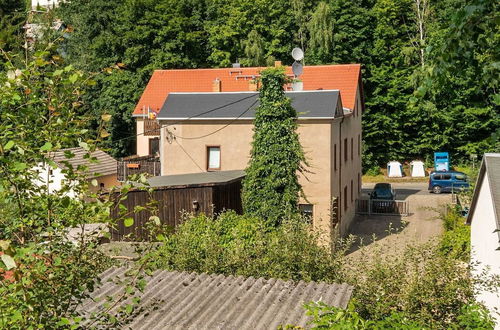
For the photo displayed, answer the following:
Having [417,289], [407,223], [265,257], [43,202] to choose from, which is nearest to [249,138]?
[407,223]

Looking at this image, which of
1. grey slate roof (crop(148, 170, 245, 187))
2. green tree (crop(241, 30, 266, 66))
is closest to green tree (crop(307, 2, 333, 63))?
green tree (crop(241, 30, 266, 66))

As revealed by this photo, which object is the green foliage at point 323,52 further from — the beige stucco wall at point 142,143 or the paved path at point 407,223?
the paved path at point 407,223

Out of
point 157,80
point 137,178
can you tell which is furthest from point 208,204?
point 157,80

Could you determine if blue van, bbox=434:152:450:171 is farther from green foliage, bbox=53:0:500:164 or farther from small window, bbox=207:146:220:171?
small window, bbox=207:146:220:171

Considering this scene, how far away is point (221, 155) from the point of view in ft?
79.9

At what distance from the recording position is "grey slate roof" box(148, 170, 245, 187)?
19842 millimetres

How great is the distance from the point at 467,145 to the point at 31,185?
4491 centimetres

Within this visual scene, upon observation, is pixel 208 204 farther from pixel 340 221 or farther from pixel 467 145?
pixel 467 145

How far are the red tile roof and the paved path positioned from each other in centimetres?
779

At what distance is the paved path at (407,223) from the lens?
Answer: 955 inches

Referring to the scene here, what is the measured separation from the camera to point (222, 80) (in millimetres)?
38594

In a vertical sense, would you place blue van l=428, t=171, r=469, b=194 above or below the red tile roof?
below

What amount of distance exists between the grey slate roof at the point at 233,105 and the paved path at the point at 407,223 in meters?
5.20

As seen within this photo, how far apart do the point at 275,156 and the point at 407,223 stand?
480 inches
